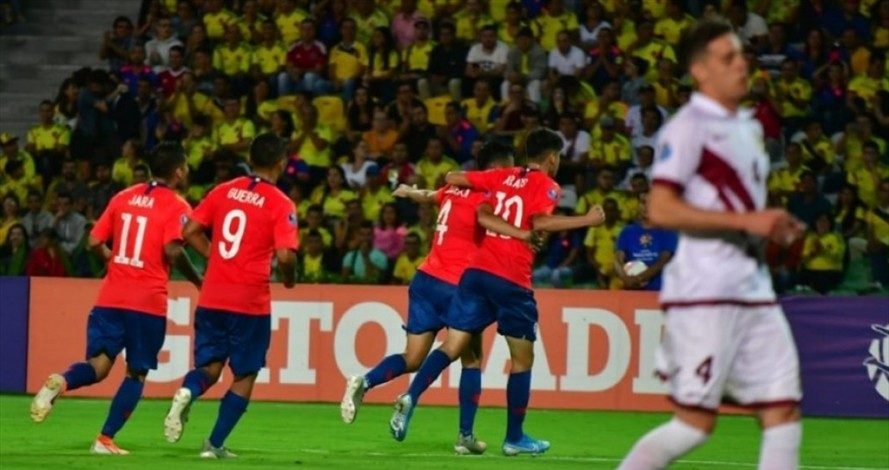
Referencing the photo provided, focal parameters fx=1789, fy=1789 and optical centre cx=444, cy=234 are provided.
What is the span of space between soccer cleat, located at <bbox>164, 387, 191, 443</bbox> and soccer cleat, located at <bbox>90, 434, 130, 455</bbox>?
0.92m

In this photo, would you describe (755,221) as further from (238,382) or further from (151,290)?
(151,290)

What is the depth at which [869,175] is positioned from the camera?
67.2ft

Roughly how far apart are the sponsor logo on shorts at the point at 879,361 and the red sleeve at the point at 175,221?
776 cm

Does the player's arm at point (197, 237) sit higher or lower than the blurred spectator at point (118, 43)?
lower

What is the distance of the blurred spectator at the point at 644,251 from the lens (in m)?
18.0

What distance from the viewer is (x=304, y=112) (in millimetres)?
21688

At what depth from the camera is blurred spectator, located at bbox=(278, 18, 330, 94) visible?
22.4 meters

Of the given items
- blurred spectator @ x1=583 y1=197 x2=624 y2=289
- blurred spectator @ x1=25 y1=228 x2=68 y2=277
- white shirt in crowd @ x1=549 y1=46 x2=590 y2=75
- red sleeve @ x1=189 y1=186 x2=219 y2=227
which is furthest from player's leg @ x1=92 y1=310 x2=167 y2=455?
white shirt in crowd @ x1=549 y1=46 x2=590 y2=75

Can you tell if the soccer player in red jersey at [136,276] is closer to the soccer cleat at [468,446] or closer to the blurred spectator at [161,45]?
the soccer cleat at [468,446]

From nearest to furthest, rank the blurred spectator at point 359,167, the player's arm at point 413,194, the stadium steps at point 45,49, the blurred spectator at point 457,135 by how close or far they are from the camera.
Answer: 1. the player's arm at point 413,194
2. the blurred spectator at point 359,167
3. the blurred spectator at point 457,135
4. the stadium steps at point 45,49

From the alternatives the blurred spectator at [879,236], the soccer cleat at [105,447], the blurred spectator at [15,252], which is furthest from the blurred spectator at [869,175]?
the soccer cleat at [105,447]

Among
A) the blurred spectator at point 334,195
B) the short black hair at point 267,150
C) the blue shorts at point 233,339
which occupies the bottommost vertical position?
the blue shorts at point 233,339

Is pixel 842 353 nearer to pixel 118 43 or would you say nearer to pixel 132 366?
pixel 132 366

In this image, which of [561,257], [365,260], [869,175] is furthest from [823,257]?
[365,260]
